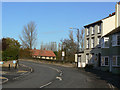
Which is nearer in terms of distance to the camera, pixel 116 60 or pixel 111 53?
pixel 116 60

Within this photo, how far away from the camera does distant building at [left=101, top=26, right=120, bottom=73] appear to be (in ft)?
98.2

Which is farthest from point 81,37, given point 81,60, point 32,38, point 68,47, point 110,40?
→ point 110,40

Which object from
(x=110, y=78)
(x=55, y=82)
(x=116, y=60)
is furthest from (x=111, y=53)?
(x=55, y=82)

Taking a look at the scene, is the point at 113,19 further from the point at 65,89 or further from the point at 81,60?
the point at 65,89

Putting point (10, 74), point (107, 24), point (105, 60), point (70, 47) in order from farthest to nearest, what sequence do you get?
point (70, 47)
point (107, 24)
point (105, 60)
point (10, 74)

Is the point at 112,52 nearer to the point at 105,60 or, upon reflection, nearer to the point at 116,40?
the point at 116,40

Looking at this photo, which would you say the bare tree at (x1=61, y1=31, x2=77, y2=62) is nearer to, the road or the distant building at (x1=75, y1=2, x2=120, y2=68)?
the distant building at (x1=75, y1=2, x2=120, y2=68)

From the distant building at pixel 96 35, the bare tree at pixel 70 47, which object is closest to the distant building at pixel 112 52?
the distant building at pixel 96 35

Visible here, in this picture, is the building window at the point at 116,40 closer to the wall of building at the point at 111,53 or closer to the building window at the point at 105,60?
the wall of building at the point at 111,53

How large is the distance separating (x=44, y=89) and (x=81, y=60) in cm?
3308

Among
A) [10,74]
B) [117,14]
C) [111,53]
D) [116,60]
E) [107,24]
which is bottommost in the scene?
[10,74]

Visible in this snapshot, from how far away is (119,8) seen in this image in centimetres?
3716

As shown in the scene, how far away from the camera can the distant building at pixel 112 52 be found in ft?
98.2

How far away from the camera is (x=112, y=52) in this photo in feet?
103
